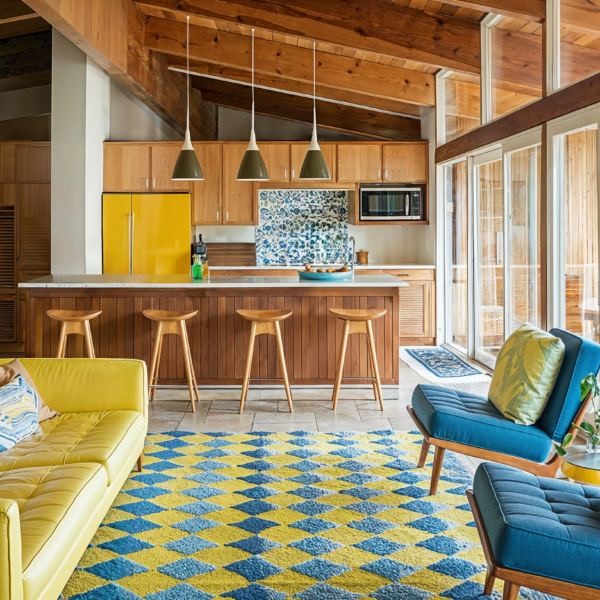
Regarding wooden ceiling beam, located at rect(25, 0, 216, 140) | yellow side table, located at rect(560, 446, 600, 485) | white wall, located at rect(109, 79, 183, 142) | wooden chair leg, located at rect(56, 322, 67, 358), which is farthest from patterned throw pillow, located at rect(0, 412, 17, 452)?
white wall, located at rect(109, 79, 183, 142)

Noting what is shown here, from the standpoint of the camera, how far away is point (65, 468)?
2375mm

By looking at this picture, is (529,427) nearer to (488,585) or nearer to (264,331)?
(488,585)

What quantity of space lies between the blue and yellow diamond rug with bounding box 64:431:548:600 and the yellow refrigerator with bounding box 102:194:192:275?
3840 millimetres

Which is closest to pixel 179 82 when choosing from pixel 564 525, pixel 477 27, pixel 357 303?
pixel 477 27

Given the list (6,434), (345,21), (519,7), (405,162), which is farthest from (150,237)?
(6,434)

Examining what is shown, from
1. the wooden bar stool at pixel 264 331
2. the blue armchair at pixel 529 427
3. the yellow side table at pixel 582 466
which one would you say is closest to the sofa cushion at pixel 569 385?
the blue armchair at pixel 529 427

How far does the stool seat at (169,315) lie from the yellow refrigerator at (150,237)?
8.28 feet

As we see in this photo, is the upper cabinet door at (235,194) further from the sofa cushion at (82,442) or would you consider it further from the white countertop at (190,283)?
the sofa cushion at (82,442)

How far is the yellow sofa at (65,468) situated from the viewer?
5.56 feet

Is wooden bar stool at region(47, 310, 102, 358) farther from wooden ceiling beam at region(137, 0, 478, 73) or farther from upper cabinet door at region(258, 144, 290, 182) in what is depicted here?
upper cabinet door at region(258, 144, 290, 182)

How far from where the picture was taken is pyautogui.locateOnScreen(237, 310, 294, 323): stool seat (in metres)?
4.60

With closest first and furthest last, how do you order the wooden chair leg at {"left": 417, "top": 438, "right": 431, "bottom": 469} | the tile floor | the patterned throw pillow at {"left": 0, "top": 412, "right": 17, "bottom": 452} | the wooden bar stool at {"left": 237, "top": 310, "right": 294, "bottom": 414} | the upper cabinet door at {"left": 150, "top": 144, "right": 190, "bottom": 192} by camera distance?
the patterned throw pillow at {"left": 0, "top": 412, "right": 17, "bottom": 452} < the wooden chair leg at {"left": 417, "top": 438, "right": 431, "bottom": 469} < the tile floor < the wooden bar stool at {"left": 237, "top": 310, "right": 294, "bottom": 414} < the upper cabinet door at {"left": 150, "top": 144, "right": 190, "bottom": 192}

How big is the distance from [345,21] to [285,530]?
4.35 metres

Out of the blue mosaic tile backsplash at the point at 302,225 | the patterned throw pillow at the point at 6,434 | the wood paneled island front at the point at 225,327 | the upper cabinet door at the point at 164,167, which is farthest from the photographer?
the blue mosaic tile backsplash at the point at 302,225
